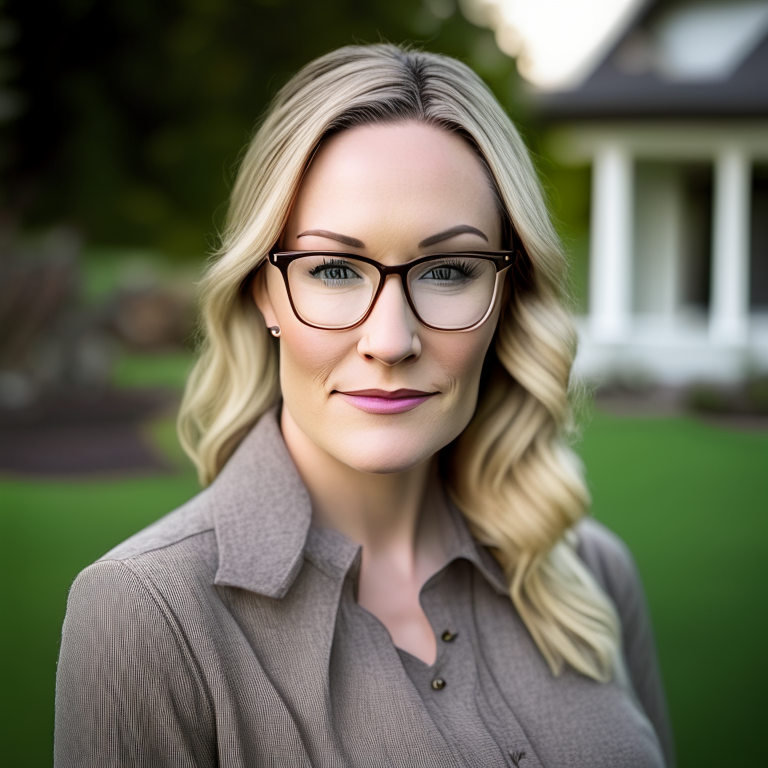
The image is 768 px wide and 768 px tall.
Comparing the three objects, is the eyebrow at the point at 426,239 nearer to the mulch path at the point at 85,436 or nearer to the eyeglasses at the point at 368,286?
the eyeglasses at the point at 368,286

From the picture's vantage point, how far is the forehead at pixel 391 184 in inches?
66.3

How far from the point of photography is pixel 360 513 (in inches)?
76.2

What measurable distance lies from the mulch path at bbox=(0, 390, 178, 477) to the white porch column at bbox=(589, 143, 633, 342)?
625 centimetres

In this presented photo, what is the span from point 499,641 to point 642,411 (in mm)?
10898

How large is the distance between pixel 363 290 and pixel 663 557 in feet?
20.2

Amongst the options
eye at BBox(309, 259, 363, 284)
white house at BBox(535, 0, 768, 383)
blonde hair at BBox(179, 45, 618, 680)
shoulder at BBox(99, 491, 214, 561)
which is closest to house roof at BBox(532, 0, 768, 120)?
white house at BBox(535, 0, 768, 383)

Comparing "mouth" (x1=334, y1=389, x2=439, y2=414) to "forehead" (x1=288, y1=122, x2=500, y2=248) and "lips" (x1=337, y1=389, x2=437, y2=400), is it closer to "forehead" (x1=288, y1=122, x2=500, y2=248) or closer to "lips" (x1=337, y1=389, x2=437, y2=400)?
"lips" (x1=337, y1=389, x2=437, y2=400)

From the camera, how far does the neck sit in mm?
1908

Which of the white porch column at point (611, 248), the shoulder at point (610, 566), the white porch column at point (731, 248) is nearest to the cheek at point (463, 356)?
the shoulder at point (610, 566)

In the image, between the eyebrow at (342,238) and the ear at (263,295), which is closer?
the eyebrow at (342,238)

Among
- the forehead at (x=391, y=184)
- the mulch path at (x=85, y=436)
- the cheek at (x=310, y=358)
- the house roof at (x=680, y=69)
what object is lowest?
the mulch path at (x=85, y=436)

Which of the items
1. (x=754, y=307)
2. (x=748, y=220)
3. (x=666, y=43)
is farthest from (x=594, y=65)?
(x=754, y=307)

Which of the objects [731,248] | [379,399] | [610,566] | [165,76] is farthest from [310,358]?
[731,248]

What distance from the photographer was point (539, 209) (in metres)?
1.94
